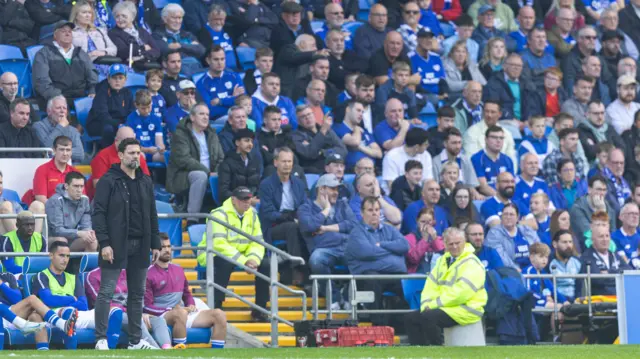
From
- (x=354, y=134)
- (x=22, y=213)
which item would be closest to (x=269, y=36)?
(x=354, y=134)

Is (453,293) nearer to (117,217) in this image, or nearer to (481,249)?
(481,249)

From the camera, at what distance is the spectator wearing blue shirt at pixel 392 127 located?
17906 mm

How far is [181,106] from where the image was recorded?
55.4 feet

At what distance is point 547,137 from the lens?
19.4 metres

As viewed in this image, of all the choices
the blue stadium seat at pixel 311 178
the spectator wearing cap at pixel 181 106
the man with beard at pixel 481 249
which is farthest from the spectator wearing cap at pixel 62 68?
the man with beard at pixel 481 249

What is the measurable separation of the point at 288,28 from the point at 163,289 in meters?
6.25

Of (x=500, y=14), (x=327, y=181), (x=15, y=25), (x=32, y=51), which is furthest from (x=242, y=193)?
(x=500, y=14)

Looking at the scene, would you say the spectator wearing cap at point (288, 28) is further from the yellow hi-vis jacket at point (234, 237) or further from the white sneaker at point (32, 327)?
the white sneaker at point (32, 327)

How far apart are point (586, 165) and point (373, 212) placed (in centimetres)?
461

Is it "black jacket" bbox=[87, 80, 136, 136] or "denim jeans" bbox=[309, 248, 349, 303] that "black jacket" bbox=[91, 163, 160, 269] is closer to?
"denim jeans" bbox=[309, 248, 349, 303]

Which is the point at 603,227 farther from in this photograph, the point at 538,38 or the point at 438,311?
the point at 538,38

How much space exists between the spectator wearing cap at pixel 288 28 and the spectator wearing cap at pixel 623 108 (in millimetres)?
4379

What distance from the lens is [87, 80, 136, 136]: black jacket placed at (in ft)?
53.1

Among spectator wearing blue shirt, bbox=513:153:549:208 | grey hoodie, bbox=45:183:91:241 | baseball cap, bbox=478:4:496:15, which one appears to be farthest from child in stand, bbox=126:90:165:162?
baseball cap, bbox=478:4:496:15
